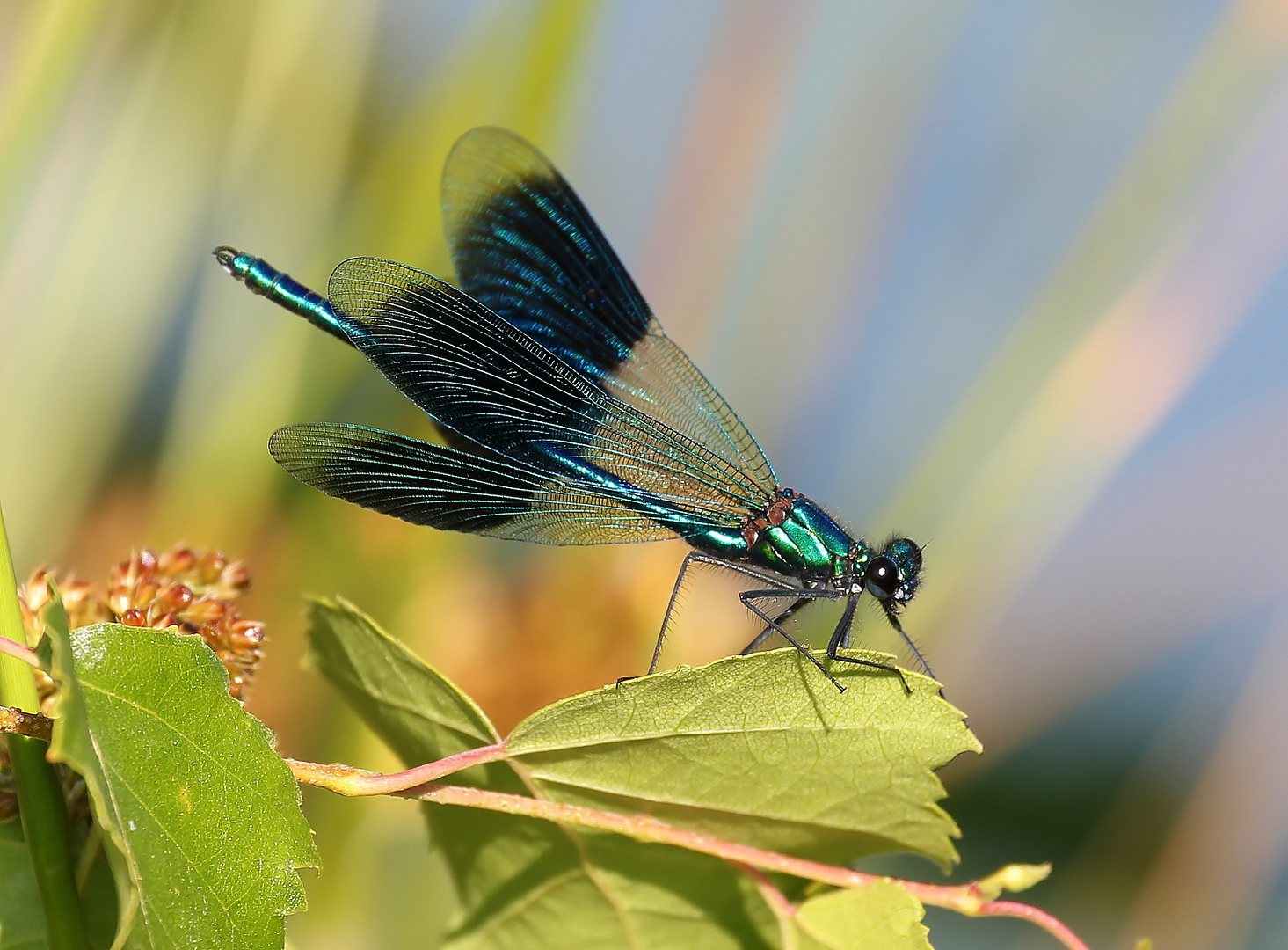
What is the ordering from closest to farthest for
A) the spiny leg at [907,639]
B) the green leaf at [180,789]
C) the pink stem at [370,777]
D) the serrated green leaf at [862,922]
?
the green leaf at [180,789], the pink stem at [370,777], the serrated green leaf at [862,922], the spiny leg at [907,639]

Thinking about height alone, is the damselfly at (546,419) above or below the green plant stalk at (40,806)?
above

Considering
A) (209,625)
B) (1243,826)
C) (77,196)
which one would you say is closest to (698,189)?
(77,196)

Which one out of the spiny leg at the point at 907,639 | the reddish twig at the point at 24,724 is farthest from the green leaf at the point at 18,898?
the spiny leg at the point at 907,639

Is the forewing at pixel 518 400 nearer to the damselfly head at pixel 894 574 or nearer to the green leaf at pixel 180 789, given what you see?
the damselfly head at pixel 894 574

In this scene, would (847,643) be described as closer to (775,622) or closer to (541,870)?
(775,622)

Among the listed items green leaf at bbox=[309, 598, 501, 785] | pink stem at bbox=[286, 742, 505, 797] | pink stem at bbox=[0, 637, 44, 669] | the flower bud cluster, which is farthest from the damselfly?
pink stem at bbox=[0, 637, 44, 669]

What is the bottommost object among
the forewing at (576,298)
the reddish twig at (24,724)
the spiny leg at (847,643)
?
the reddish twig at (24,724)

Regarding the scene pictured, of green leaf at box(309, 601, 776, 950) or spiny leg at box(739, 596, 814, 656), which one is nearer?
green leaf at box(309, 601, 776, 950)

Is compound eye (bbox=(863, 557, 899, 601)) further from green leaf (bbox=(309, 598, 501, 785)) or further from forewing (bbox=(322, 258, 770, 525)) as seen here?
green leaf (bbox=(309, 598, 501, 785))
